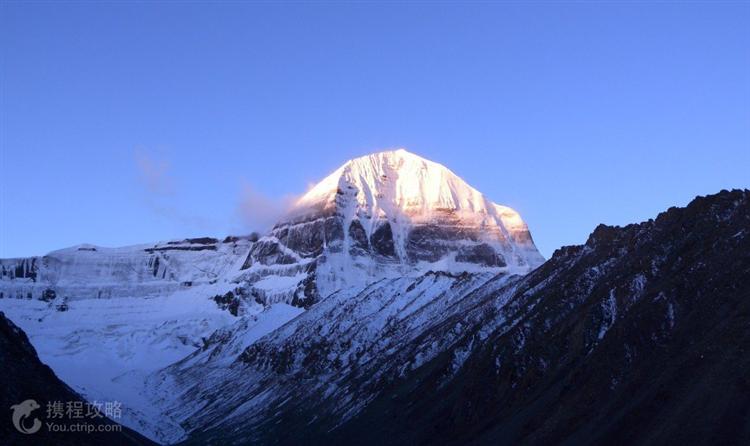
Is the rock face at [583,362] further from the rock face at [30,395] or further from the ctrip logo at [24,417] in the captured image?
the ctrip logo at [24,417]

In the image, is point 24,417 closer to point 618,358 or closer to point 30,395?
point 30,395

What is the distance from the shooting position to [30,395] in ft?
253

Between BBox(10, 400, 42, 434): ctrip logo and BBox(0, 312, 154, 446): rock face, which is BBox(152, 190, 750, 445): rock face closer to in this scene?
BBox(0, 312, 154, 446): rock face

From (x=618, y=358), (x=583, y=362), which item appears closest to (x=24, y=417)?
(x=618, y=358)

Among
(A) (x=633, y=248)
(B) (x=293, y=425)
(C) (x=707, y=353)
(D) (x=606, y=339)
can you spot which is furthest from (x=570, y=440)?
(B) (x=293, y=425)

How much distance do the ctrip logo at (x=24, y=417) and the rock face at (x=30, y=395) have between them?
22cm

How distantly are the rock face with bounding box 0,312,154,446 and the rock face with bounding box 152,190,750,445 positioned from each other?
40.4 meters

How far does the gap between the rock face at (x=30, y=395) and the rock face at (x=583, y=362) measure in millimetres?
40354

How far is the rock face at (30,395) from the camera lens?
2753 inches

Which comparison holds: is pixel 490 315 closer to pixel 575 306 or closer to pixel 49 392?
pixel 575 306

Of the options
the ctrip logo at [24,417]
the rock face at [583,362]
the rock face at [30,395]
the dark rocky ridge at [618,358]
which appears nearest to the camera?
the rock face at [30,395]

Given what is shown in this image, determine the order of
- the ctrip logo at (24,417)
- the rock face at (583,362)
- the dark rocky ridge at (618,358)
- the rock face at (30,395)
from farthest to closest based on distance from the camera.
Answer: the rock face at (583,362)
the dark rocky ridge at (618,358)
the ctrip logo at (24,417)
the rock face at (30,395)

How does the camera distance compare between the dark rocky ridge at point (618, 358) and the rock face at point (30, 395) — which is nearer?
the rock face at point (30, 395)

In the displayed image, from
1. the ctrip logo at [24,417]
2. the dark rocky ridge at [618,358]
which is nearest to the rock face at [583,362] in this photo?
the dark rocky ridge at [618,358]
